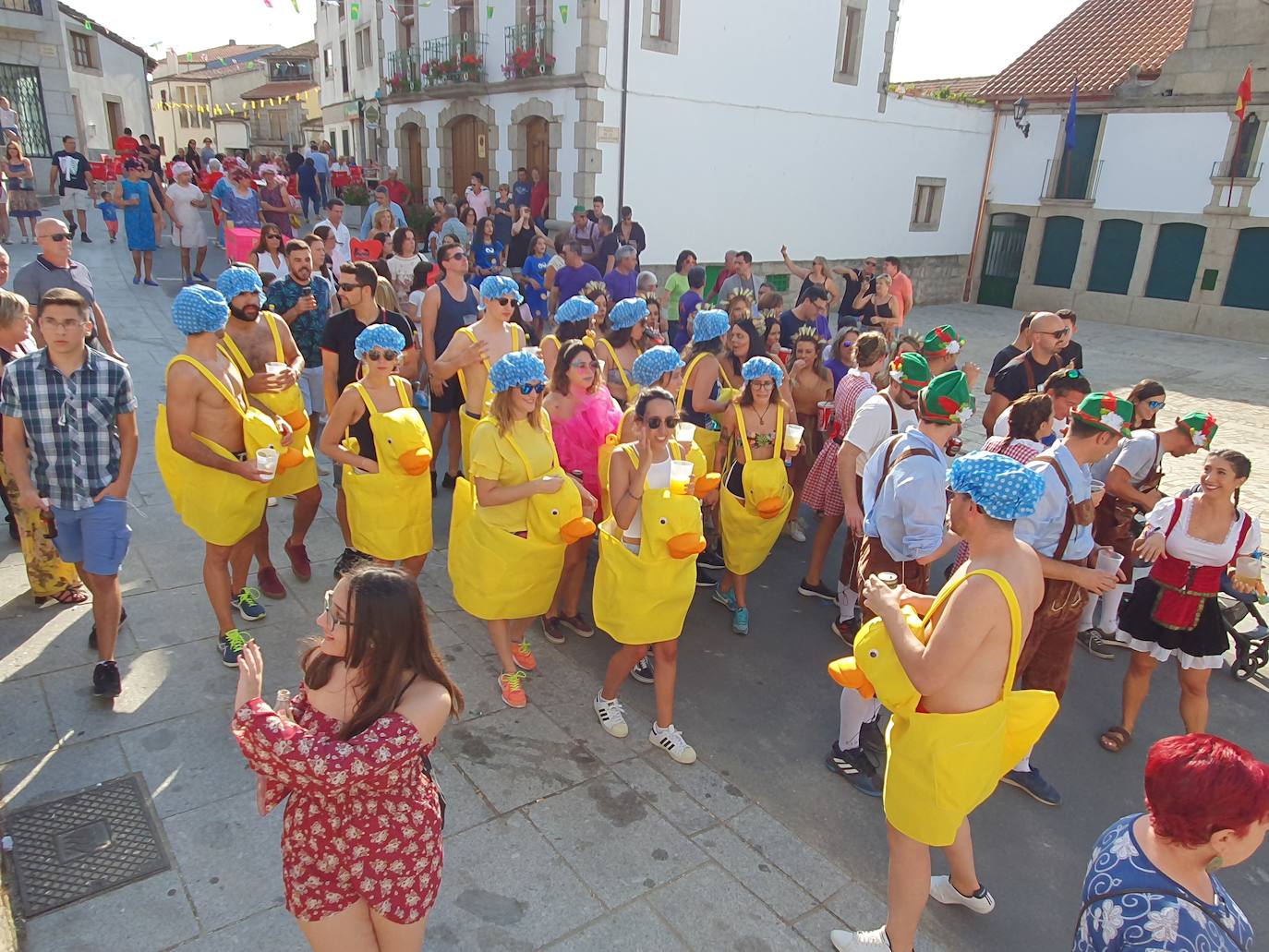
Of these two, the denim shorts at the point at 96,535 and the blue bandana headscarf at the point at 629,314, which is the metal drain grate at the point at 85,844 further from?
the blue bandana headscarf at the point at 629,314

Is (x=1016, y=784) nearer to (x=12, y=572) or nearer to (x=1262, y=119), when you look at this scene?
(x=12, y=572)

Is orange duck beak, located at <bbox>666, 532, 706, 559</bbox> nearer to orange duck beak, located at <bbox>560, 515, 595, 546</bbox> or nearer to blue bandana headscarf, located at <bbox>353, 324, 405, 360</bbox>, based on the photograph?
orange duck beak, located at <bbox>560, 515, 595, 546</bbox>

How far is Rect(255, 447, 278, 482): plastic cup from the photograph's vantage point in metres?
3.97

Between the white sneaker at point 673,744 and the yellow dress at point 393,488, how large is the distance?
1712mm

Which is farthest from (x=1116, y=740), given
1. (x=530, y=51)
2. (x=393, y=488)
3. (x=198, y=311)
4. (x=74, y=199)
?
(x=74, y=199)

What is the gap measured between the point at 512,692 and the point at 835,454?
112 inches

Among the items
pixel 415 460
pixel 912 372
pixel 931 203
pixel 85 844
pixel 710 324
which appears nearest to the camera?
pixel 85 844

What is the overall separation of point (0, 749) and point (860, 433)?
4453 mm

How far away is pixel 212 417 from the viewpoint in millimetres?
4035

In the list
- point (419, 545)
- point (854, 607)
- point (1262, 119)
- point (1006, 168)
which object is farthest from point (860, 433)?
point (1006, 168)

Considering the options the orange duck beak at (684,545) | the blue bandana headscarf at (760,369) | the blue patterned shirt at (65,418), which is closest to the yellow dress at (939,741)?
the orange duck beak at (684,545)

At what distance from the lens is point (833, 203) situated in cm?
1953

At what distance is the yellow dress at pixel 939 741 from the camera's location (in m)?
2.60

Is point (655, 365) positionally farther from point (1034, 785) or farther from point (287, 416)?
point (1034, 785)
